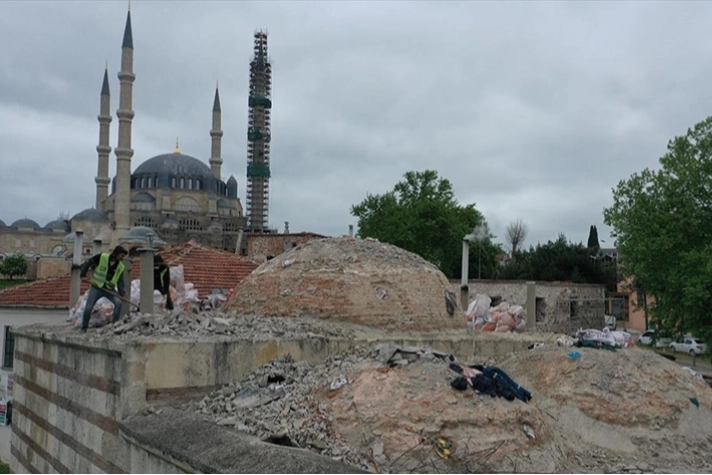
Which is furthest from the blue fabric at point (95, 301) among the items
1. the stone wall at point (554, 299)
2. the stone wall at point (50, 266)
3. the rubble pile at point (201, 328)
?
the stone wall at point (50, 266)

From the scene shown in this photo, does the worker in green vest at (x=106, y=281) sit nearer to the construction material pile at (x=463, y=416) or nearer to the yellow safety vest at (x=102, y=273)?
the yellow safety vest at (x=102, y=273)

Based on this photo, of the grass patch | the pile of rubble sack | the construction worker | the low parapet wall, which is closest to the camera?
the low parapet wall

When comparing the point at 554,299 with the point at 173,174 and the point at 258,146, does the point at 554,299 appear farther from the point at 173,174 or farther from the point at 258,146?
the point at 173,174

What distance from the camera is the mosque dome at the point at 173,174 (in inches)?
2431

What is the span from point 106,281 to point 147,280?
1.45ft

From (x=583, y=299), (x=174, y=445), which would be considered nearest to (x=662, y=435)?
(x=174, y=445)

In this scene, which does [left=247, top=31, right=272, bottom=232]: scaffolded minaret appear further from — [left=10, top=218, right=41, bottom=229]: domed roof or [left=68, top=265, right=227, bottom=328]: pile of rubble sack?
[left=68, top=265, right=227, bottom=328]: pile of rubble sack

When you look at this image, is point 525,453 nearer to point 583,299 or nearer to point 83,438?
point 83,438

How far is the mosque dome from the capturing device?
6176 cm

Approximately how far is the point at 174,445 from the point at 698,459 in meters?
5.02

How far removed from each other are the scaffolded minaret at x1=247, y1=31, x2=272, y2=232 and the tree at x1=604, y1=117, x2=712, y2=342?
4313 cm

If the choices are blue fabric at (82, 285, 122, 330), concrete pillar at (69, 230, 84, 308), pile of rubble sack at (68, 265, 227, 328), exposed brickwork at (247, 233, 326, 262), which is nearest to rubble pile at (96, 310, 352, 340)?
blue fabric at (82, 285, 122, 330)

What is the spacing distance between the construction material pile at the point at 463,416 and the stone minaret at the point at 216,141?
55.6 metres

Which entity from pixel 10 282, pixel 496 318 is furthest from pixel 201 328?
pixel 10 282
